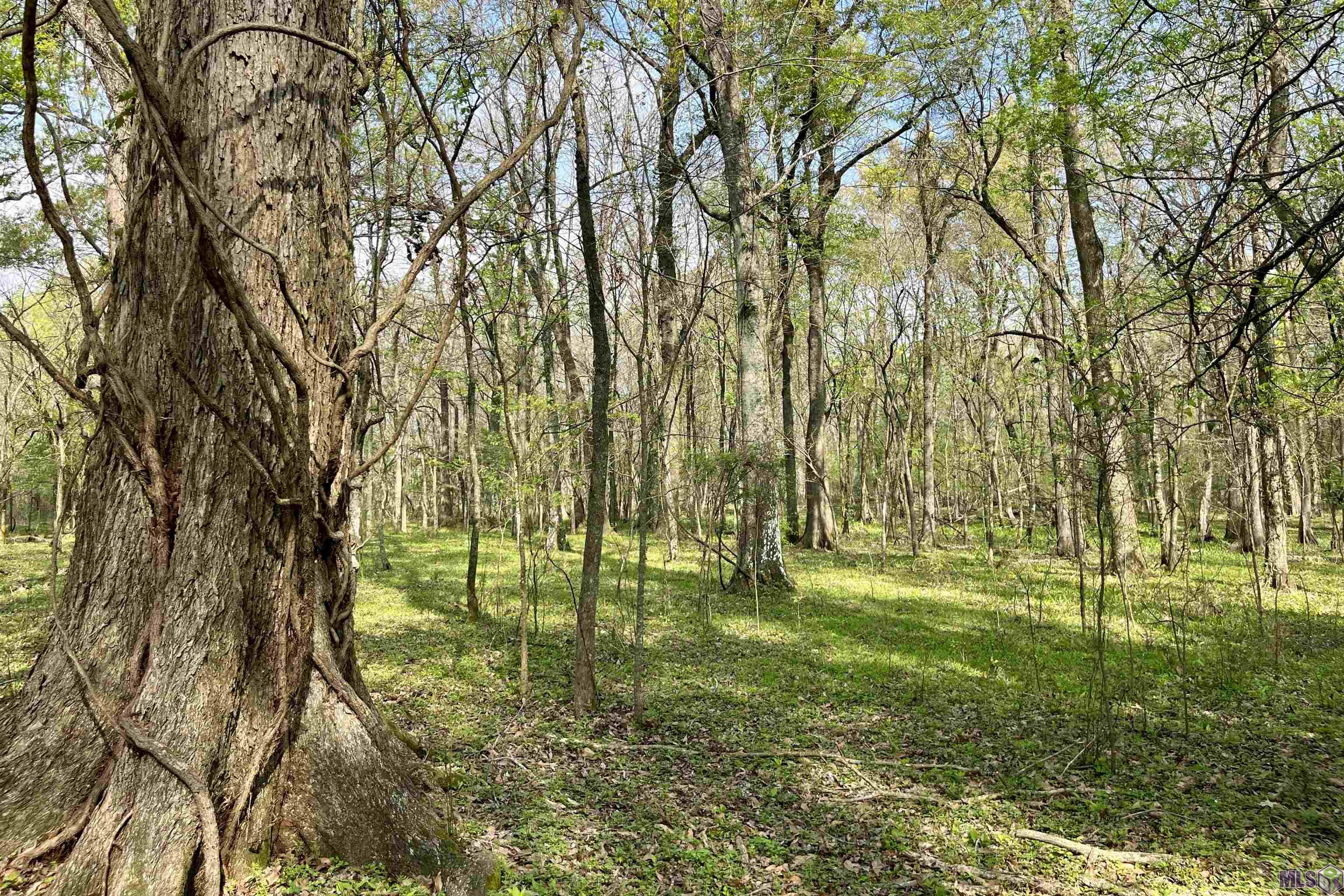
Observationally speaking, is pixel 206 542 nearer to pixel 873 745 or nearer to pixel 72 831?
pixel 72 831

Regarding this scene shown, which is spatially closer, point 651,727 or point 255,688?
point 255,688

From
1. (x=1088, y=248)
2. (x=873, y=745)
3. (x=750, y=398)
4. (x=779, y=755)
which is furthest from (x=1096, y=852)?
(x=1088, y=248)

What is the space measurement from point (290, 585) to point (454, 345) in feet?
44.6

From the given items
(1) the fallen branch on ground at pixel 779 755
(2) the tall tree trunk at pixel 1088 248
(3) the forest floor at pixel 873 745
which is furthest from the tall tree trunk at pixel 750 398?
(1) the fallen branch on ground at pixel 779 755

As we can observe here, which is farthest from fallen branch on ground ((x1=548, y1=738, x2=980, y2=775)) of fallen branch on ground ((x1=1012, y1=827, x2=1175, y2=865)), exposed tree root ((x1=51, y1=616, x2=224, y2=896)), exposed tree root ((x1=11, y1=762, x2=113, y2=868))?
exposed tree root ((x1=11, y1=762, x2=113, y2=868))

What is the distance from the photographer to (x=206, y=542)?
228cm

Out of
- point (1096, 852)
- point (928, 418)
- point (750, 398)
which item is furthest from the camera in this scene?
Result: point (928, 418)

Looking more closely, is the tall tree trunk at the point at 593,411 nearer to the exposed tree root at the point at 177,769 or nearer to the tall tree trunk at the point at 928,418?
the exposed tree root at the point at 177,769

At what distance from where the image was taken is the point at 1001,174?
37.7ft

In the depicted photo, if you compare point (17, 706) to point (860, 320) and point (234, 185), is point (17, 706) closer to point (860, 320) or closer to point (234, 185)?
point (234, 185)

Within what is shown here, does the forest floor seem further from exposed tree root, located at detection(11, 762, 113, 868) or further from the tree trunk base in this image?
exposed tree root, located at detection(11, 762, 113, 868)

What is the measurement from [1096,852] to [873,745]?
1.52 m

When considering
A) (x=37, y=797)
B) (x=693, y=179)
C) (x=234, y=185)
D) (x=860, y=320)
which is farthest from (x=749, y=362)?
(x=860, y=320)

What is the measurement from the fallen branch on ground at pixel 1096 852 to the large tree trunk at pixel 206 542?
9.34 feet
